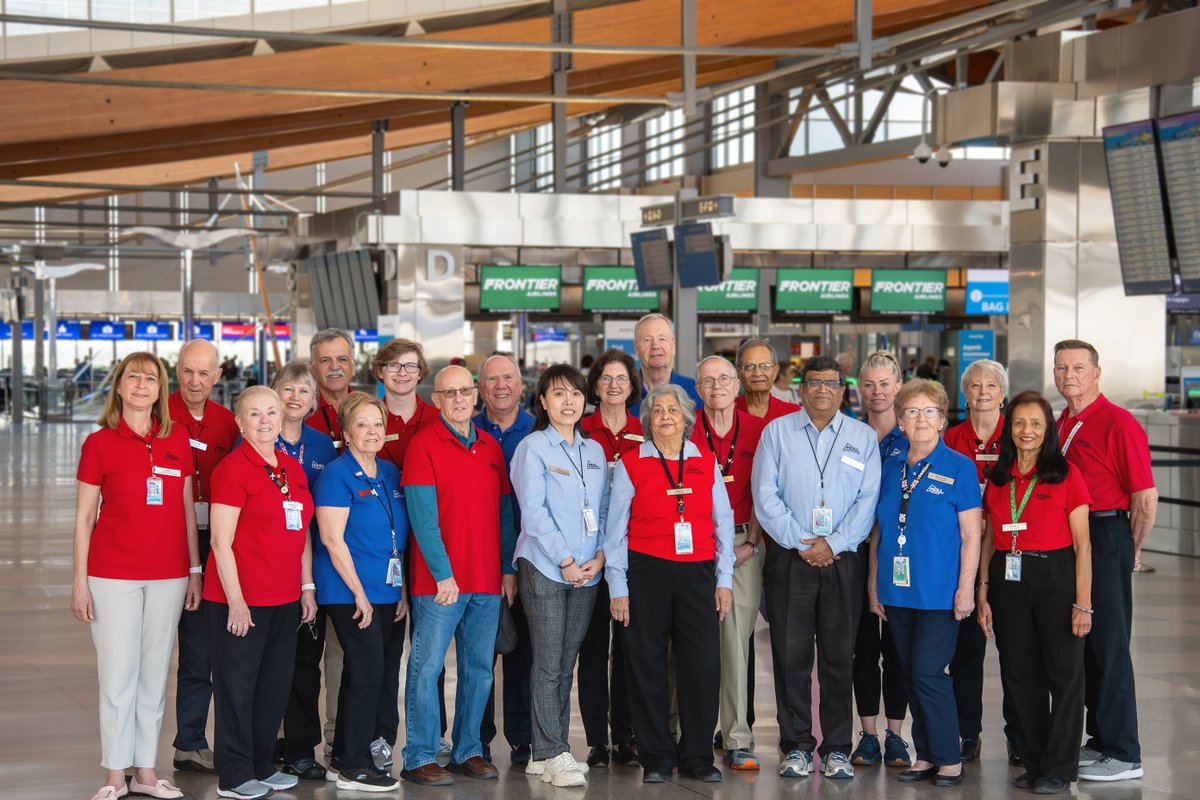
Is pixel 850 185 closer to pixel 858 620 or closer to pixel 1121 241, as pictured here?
pixel 1121 241

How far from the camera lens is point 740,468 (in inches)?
234

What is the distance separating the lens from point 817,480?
5.62 metres

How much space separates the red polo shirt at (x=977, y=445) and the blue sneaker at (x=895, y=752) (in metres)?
1.12

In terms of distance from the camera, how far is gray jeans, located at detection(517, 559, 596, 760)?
218 inches

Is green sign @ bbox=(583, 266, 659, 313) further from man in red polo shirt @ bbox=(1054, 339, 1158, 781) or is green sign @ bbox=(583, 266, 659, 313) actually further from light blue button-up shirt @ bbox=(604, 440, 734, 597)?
light blue button-up shirt @ bbox=(604, 440, 734, 597)

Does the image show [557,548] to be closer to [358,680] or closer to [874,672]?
[358,680]

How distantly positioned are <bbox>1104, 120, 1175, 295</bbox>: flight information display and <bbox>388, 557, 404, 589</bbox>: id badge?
852cm

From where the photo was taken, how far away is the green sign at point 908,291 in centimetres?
2258

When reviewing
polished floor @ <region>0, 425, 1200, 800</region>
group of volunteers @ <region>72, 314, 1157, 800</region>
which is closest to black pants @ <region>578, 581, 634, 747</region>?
group of volunteers @ <region>72, 314, 1157, 800</region>

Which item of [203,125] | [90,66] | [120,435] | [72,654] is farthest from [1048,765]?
[203,125]

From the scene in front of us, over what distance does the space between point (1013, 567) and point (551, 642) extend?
1.78m

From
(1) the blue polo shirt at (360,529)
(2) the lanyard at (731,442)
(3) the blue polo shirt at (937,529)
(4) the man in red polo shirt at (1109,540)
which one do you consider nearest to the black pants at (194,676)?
(1) the blue polo shirt at (360,529)

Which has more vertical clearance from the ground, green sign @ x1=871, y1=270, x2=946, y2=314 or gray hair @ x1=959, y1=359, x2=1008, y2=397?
green sign @ x1=871, y1=270, x2=946, y2=314

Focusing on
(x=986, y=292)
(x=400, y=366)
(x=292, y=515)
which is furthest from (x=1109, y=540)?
(x=986, y=292)
